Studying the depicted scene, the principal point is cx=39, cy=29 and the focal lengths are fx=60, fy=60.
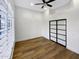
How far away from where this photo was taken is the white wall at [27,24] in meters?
5.07

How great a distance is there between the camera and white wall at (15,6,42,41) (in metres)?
5.07

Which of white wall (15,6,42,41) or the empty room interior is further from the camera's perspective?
white wall (15,6,42,41)

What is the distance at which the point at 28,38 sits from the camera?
5.78 meters

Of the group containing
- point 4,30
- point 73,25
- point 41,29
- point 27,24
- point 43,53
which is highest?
point 27,24

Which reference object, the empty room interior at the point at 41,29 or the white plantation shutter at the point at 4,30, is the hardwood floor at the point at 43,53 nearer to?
the empty room interior at the point at 41,29

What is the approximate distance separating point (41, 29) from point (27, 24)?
1.88 metres

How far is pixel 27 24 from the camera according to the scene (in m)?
5.66

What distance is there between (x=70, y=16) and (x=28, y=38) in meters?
4.00

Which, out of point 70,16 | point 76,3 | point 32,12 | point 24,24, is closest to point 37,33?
point 24,24

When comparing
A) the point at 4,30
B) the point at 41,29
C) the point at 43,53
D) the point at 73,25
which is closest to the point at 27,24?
the point at 41,29

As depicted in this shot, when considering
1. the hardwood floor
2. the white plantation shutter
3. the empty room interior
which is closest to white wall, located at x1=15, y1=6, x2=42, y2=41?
the empty room interior

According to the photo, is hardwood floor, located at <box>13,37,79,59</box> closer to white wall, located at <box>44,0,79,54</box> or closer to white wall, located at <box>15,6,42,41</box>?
white wall, located at <box>44,0,79,54</box>

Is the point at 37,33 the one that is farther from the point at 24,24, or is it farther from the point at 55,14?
the point at 55,14

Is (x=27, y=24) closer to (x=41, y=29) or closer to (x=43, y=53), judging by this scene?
(x=41, y=29)
